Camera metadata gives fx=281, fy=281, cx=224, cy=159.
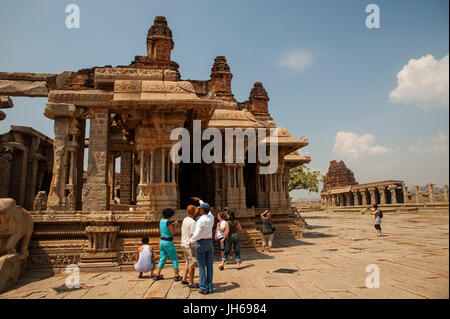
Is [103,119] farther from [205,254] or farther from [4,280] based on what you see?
[205,254]

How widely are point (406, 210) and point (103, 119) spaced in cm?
3324

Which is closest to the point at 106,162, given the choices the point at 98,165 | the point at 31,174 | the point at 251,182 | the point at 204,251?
the point at 98,165

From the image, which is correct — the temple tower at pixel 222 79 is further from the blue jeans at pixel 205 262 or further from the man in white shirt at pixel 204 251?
the blue jeans at pixel 205 262

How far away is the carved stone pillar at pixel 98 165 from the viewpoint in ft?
24.4

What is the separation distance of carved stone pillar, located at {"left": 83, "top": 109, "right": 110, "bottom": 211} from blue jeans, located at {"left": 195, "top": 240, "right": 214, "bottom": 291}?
390 cm

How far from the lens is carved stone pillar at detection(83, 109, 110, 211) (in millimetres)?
7434

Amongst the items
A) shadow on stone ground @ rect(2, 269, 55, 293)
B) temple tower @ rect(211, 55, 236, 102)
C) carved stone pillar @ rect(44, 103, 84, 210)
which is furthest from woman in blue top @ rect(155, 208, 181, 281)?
temple tower @ rect(211, 55, 236, 102)

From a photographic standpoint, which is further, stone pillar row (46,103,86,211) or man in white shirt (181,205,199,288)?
stone pillar row (46,103,86,211)

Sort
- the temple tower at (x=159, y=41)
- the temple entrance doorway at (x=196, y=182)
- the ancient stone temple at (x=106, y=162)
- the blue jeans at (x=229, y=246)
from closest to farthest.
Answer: the blue jeans at (x=229, y=246)
the ancient stone temple at (x=106, y=162)
the temple entrance doorway at (x=196, y=182)
the temple tower at (x=159, y=41)

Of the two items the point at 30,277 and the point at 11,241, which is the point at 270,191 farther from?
the point at 11,241

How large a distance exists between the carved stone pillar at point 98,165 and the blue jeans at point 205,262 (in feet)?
12.8

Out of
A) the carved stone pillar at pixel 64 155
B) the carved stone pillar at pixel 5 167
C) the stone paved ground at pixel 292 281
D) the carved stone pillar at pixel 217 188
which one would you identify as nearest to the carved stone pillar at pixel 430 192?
the stone paved ground at pixel 292 281

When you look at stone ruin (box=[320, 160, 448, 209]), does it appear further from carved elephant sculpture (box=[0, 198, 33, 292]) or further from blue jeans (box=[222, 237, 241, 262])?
carved elephant sculpture (box=[0, 198, 33, 292])

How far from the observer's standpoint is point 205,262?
4.74m
